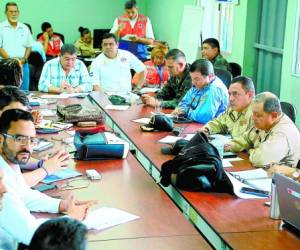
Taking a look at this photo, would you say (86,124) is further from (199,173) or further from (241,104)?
(199,173)

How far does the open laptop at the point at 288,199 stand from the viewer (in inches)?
94.6

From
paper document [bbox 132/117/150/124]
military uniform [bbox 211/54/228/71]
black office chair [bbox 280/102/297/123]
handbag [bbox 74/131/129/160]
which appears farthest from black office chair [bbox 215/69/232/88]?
handbag [bbox 74/131/129/160]

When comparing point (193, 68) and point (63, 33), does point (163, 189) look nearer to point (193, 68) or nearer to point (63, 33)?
point (193, 68)

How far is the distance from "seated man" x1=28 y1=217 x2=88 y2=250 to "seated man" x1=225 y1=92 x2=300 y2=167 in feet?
8.13

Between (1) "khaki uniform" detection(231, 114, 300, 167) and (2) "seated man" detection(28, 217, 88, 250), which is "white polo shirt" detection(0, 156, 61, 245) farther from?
(1) "khaki uniform" detection(231, 114, 300, 167)

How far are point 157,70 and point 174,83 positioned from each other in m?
1.12

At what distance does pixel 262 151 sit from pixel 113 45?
11.8 ft

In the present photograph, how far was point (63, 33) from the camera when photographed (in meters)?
11.5

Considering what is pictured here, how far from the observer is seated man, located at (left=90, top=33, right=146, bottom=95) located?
6770 mm

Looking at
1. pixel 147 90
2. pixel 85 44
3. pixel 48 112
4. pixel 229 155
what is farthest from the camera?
pixel 85 44

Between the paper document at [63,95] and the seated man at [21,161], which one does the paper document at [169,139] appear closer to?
the seated man at [21,161]

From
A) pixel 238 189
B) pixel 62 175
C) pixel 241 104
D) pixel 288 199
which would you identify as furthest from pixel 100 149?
pixel 288 199

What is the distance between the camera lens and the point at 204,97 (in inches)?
198

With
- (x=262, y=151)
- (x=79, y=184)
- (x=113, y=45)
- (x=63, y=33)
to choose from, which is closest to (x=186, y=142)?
(x=262, y=151)
